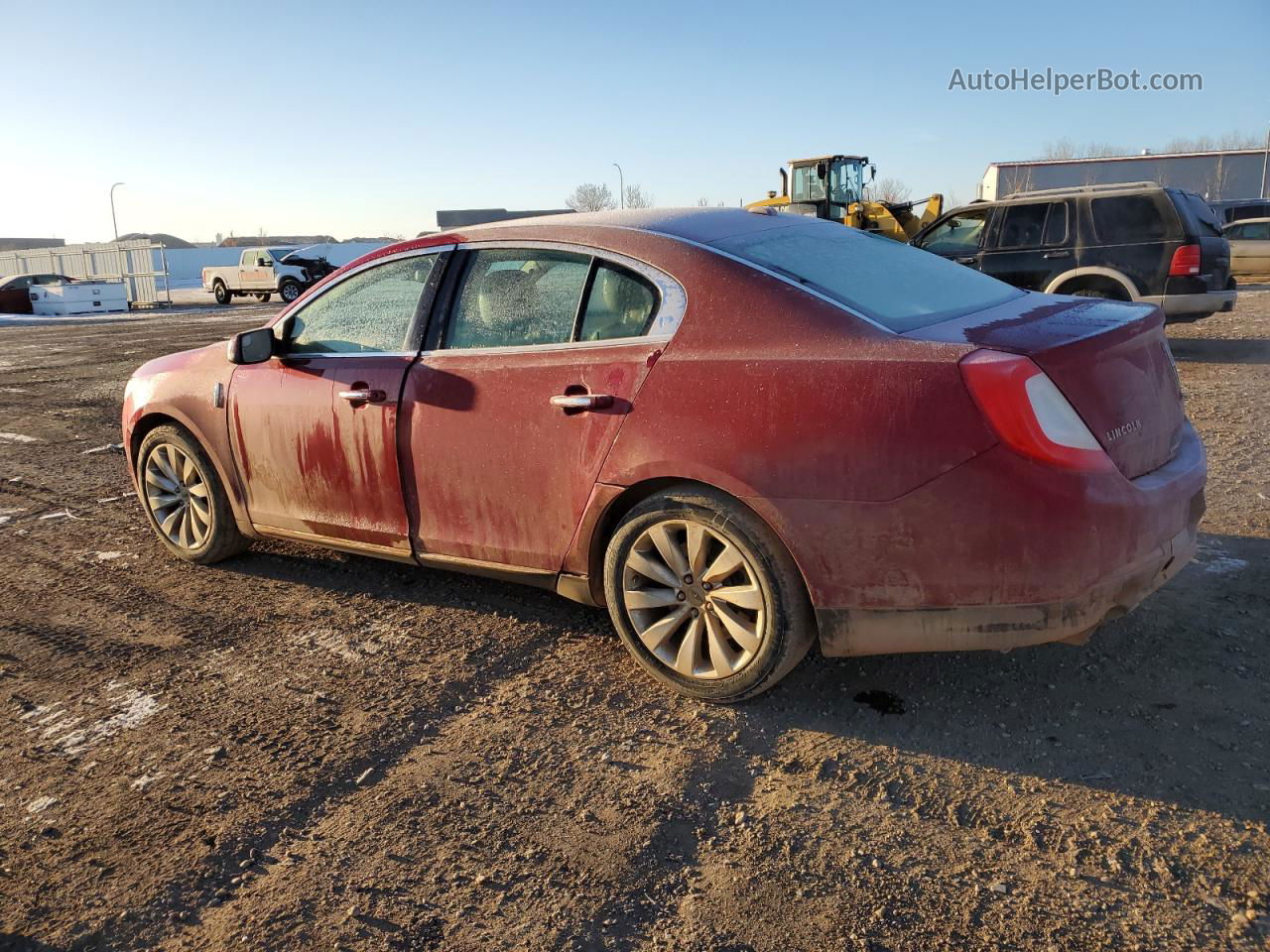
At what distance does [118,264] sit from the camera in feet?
131

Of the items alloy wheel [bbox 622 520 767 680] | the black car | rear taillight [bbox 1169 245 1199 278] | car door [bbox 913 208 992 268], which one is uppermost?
the black car

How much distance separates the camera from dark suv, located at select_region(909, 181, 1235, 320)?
33.8 ft

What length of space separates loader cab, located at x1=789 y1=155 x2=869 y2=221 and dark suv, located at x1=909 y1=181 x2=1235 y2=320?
10686 mm

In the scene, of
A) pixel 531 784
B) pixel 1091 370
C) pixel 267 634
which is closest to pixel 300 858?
pixel 531 784

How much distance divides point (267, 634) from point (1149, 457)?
132 inches

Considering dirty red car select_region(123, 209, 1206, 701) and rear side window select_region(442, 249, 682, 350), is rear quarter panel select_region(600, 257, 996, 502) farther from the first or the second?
rear side window select_region(442, 249, 682, 350)

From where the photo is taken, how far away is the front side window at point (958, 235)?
11820mm

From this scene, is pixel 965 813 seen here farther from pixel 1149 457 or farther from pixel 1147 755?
pixel 1149 457

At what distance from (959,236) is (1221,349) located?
326 centimetres

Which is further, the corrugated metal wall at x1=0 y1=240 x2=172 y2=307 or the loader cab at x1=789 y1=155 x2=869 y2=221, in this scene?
the corrugated metal wall at x1=0 y1=240 x2=172 y2=307

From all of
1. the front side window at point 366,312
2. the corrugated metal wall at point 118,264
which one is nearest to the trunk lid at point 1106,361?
the front side window at point 366,312

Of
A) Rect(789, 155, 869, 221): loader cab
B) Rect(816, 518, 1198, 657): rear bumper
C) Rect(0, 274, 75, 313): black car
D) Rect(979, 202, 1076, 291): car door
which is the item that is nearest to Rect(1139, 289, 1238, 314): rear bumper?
Rect(979, 202, 1076, 291): car door

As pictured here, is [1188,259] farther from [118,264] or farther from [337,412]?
[118,264]

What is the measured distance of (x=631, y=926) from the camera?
226cm
